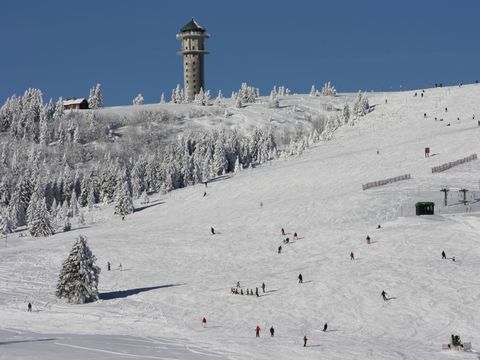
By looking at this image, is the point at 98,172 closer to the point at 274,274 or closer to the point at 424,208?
the point at 424,208

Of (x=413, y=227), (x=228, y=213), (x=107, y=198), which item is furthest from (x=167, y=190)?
(x=413, y=227)

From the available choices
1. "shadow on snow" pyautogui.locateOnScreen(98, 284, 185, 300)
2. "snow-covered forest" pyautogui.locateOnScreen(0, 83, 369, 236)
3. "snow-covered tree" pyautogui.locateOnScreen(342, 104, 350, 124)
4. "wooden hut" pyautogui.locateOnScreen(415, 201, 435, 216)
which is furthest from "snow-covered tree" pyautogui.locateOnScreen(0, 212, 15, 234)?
"snow-covered tree" pyautogui.locateOnScreen(342, 104, 350, 124)

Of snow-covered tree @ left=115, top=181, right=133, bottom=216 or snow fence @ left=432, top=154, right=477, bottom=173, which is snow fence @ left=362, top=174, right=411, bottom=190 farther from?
snow-covered tree @ left=115, top=181, right=133, bottom=216

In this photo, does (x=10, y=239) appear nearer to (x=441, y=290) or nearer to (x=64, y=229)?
(x=64, y=229)

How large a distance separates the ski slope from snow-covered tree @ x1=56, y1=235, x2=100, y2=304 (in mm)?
935

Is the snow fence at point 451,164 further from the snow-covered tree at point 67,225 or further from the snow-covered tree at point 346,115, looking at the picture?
the snow-covered tree at point 346,115

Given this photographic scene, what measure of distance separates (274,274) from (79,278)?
14.6m

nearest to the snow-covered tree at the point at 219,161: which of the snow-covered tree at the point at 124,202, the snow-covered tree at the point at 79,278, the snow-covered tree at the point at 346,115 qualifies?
the snow-covered tree at the point at 346,115

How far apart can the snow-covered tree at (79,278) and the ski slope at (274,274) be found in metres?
0.93

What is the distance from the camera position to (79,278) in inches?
1927

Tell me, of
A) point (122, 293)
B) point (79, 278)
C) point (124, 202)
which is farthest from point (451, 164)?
point (79, 278)

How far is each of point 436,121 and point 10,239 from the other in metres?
83.4

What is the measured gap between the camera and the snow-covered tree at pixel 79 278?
48969 mm

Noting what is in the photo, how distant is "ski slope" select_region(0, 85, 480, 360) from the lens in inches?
1503
